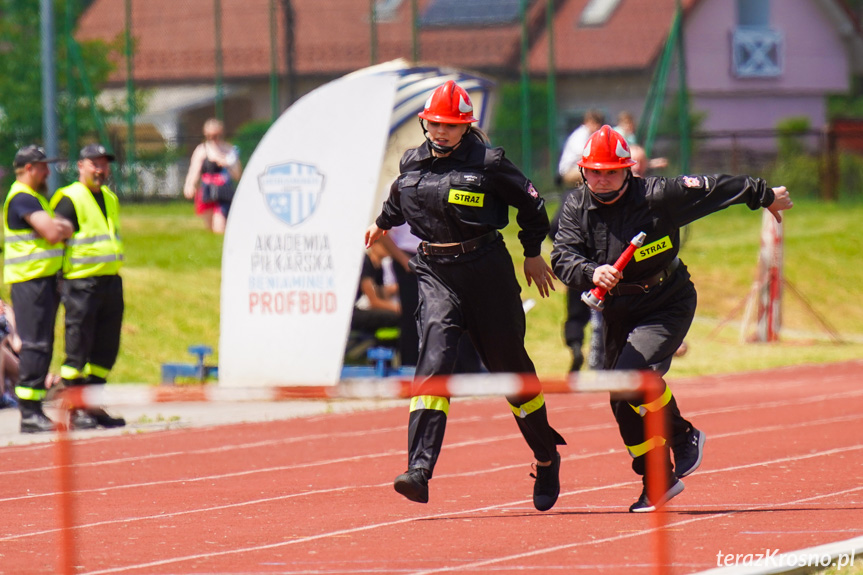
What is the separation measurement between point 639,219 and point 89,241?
567 centimetres

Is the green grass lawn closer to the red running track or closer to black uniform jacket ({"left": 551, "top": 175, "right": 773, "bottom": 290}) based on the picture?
the red running track

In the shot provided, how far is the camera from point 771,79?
127 ft

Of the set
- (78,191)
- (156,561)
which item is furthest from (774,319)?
(156,561)

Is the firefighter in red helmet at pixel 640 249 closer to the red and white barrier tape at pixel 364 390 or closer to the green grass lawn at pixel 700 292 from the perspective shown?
the red and white barrier tape at pixel 364 390

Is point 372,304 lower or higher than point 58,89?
→ lower

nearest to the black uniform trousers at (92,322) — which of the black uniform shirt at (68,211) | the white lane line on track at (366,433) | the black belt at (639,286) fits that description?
the black uniform shirt at (68,211)

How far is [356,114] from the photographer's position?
13.6 m

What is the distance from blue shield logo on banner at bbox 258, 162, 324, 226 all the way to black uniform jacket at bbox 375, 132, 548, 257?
6.09m

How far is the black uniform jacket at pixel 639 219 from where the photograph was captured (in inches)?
285

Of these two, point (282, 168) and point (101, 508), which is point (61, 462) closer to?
point (101, 508)

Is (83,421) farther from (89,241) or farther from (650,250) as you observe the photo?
(650,250)

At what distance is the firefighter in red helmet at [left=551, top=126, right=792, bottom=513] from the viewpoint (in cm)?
720

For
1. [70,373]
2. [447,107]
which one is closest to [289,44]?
[70,373]

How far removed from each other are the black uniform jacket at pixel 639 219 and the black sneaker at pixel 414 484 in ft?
3.94
